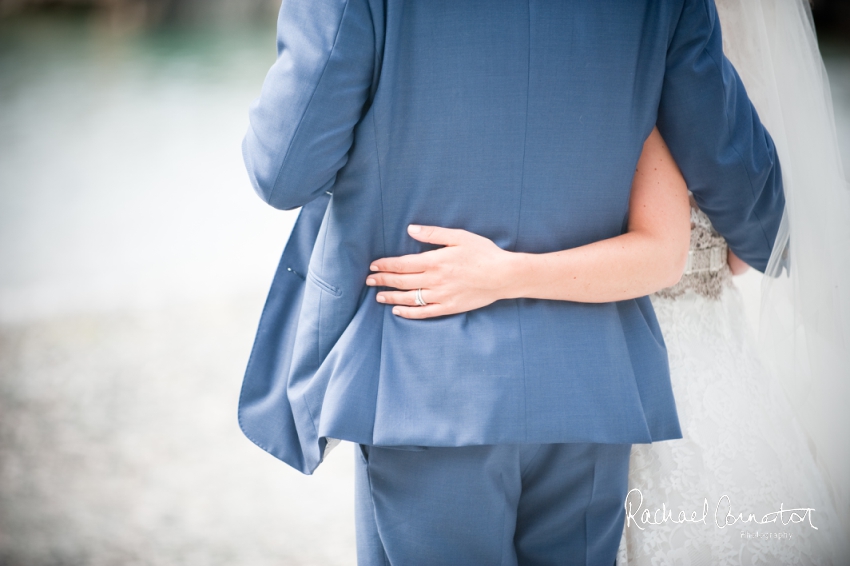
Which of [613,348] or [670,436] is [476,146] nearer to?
[613,348]

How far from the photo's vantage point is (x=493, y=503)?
103cm

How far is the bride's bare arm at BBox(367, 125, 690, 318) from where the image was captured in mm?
991

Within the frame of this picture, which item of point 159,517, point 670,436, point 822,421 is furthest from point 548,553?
point 159,517

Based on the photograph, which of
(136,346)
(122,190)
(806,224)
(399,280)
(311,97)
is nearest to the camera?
(311,97)

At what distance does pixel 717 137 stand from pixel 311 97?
626 millimetres

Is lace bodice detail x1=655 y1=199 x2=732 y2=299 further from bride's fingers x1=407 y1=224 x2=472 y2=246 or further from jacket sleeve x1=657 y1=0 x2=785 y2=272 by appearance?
bride's fingers x1=407 y1=224 x2=472 y2=246

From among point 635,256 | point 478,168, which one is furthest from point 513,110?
point 635,256

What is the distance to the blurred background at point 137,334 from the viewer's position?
240 centimetres

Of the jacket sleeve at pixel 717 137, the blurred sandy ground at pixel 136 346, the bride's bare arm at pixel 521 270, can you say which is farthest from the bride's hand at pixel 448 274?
the blurred sandy ground at pixel 136 346

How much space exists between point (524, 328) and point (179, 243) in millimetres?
4493

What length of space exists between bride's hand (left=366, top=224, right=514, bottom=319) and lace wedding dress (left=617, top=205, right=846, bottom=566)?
48 centimetres

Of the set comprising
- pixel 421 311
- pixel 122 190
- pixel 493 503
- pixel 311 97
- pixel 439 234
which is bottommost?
pixel 493 503

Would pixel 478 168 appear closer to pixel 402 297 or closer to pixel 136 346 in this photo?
pixel 402 297

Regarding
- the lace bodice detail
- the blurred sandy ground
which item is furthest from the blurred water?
the lace bodice detail
